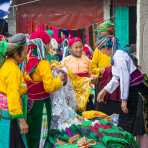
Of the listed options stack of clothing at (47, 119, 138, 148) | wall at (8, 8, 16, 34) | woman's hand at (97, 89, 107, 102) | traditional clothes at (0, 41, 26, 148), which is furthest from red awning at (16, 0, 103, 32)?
traditional clothes at (0, 41, 26, 148)

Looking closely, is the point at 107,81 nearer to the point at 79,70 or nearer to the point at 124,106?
the point at 124,106

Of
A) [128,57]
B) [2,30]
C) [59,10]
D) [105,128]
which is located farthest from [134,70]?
[59,10]

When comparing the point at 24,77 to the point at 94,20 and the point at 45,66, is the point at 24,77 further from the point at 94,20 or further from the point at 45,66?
the point at 94,20

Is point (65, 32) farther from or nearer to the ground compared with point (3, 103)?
farther from the ground

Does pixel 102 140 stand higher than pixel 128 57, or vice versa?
pixel 128 57

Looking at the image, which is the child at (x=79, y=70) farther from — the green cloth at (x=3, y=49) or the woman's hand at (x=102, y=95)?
the green cloth at (x=3, y=49)

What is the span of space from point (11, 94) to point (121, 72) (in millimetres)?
1548

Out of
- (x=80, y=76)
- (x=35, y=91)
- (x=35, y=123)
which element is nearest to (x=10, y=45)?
(x=35, y=91)

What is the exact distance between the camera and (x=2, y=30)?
35.6 ft

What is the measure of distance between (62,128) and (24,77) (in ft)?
2.57

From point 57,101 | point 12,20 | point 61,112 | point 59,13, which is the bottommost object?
point 61,112

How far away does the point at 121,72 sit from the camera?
6.74 m

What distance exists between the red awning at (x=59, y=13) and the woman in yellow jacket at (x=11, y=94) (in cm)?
821

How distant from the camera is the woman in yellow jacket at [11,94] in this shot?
227 inches
